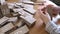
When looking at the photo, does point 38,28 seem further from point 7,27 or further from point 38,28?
point 7,27

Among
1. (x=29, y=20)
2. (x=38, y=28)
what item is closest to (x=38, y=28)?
(x=38, y=28)

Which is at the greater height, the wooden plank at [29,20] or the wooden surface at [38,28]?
the wooden plank at [29,20]

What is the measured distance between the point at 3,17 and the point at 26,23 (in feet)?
0.90

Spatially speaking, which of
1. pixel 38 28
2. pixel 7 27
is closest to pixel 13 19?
pixel 7 27

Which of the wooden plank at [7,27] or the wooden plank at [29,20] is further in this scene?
the wooden plank at [29,20]

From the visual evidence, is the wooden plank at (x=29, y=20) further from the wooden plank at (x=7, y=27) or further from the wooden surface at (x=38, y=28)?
the wooden plank at (x=7, y=27)

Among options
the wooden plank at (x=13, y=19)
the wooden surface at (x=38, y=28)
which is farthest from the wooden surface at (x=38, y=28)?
the wooden plank at (x=13, y=19)

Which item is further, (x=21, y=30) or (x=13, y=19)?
(x=13, y=19)

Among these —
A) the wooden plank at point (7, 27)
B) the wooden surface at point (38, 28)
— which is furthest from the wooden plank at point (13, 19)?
the wooden surface at point (38, 28)

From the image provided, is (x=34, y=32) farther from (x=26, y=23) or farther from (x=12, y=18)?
(x=12, y=18)

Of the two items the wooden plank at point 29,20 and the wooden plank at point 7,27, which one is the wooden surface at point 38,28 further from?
the wooden plank at point 7,27

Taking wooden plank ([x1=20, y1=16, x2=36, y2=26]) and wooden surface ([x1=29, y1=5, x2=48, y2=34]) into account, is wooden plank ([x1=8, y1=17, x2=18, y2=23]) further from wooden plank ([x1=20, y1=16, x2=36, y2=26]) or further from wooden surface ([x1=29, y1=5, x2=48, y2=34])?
wooden surface ([x1=29, y1=5, x2=48, y2=34])

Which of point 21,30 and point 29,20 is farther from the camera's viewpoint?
point 29,20

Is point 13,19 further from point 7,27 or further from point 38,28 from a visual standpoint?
point 38,28
